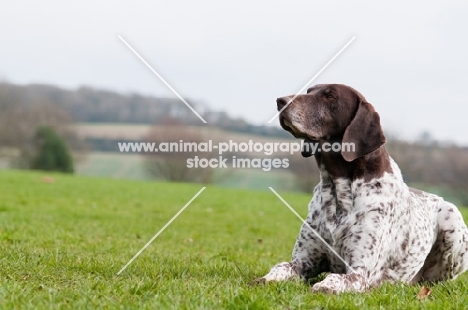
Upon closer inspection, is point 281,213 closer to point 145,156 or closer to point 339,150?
point 339,150

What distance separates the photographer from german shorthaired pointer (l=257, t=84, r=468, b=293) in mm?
6066

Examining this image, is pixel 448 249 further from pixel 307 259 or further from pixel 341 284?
pixel 341 284

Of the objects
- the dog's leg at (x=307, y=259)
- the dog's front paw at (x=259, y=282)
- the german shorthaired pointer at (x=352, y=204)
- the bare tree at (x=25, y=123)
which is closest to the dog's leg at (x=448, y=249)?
the german shorthaired pointer at (x=352, y=204)

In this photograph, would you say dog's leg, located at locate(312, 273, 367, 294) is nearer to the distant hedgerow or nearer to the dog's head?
the dog's head

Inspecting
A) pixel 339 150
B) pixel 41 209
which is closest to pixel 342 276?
pixel 339 150

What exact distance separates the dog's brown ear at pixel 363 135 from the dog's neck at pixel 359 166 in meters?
0.11

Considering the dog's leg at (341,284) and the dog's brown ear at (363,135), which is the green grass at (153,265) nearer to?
the dog's leg at (341,284)

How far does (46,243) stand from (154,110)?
52.9 meters

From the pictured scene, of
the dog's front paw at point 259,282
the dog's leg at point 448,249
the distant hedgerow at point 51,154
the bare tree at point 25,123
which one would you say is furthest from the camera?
the bare tree at point 25,123

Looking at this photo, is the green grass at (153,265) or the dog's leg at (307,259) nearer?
the green grass at (153,265)

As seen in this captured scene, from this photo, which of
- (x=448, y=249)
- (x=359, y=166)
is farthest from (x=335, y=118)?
(x=448, y=249)

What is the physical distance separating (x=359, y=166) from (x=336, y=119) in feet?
1.62

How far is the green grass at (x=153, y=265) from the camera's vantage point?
475 cm

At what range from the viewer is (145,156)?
46750mm
